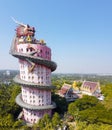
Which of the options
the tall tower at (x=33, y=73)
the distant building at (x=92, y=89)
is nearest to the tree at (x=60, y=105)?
the tall tower at (x=33, y=73)

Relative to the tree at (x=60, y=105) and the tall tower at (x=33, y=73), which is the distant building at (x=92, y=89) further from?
the tall tower at (x=33, y=73)

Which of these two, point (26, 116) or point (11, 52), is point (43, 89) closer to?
point (26, 116)

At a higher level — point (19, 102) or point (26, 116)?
point (19, 102)

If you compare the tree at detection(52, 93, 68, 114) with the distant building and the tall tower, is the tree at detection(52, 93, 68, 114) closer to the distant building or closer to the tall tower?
the tall tower

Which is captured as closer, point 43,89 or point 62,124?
point 62,124

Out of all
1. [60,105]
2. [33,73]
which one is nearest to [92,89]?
[60,105]

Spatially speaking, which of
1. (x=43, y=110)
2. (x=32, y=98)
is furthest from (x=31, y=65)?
(x=43, y=110)

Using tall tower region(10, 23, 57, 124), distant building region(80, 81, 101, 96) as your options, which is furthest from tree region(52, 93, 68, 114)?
distant building region(80, 81, 101, 96)

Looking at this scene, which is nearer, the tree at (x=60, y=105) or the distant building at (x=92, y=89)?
the tree at (x=60, y=105)
